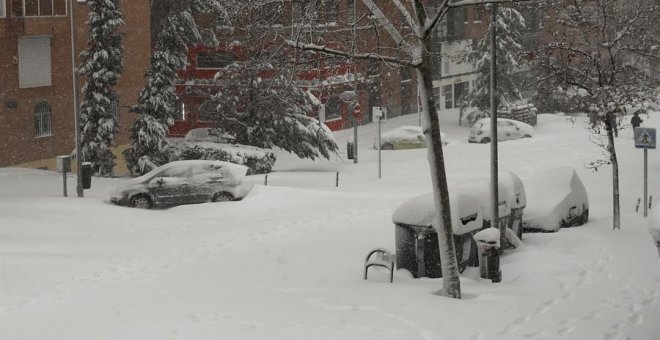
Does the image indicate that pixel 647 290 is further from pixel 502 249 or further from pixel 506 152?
pixel 506 152

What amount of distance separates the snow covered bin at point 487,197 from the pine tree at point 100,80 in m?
21.0

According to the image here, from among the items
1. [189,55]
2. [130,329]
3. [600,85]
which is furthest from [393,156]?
[130,329]

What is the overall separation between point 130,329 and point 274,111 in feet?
90.2

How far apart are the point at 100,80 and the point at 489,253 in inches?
953

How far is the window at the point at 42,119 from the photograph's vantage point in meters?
39.8

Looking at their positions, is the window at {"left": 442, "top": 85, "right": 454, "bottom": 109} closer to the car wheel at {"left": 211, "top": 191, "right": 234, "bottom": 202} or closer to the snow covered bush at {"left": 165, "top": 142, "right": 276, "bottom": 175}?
the snow covered bush at {"left": 165, "top": 142, "right": 276, "bottom": 175}

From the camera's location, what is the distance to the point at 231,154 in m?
37.8

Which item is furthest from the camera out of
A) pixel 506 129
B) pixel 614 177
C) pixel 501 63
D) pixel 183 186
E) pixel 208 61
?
pixel 501 63

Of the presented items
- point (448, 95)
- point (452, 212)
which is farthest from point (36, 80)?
point (448, 95)

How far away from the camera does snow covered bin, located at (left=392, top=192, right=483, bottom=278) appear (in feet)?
53.1

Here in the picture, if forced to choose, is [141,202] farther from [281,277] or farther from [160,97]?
[160,97]

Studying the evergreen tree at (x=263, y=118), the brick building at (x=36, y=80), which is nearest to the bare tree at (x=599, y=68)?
the evergreen tree at (x=263, y=118)

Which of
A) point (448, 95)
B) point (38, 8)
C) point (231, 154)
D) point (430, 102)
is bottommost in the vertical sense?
point (231, 154)

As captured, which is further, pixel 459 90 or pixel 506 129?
pixel 459 90
